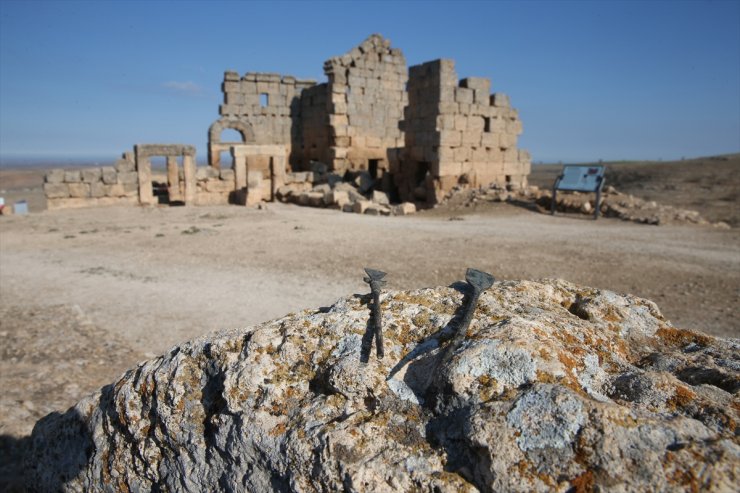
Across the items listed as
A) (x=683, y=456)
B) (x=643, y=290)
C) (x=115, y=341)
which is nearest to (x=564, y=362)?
(x=683, y=456)

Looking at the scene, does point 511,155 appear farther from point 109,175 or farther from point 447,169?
point 109,175

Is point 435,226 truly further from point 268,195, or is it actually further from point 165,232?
point 268,195

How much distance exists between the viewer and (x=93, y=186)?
1455cm

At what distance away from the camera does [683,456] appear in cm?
108

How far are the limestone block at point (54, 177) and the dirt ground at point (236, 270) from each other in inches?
75.1

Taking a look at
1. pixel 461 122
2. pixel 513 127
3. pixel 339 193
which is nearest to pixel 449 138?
pixel 461 122

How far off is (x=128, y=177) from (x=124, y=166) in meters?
0.35

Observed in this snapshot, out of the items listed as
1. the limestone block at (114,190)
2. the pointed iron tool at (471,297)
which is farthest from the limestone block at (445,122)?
the pointed iron tool at (471,297)

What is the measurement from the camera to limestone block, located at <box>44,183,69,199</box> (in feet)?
45.8

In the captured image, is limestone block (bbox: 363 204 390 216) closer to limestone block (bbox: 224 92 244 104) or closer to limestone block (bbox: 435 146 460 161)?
limestone block (bbox: 435 146 460 161)

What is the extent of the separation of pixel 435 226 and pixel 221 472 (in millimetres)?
9571

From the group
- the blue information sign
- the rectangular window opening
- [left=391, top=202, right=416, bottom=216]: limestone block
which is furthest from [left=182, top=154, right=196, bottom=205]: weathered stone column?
the blue information sign

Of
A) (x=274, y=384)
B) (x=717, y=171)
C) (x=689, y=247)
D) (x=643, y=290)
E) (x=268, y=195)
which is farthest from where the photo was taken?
(x=717, y=171)

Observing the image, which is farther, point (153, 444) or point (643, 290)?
point (643, 290)
